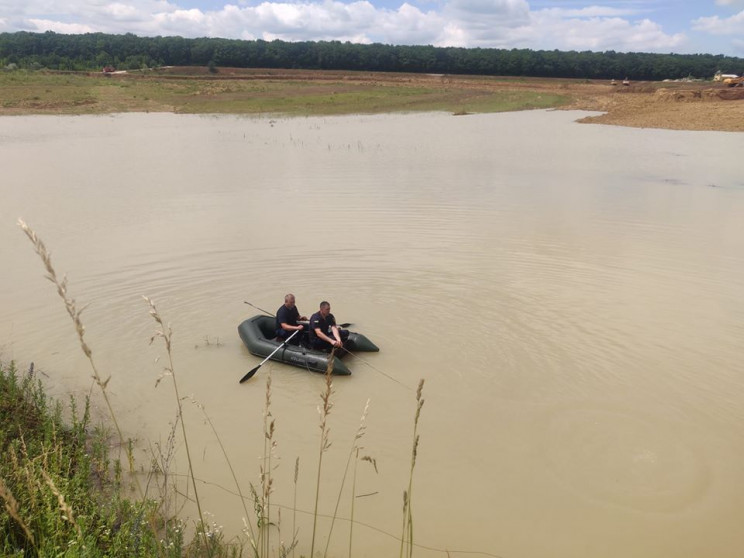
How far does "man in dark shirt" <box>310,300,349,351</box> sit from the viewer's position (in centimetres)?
800

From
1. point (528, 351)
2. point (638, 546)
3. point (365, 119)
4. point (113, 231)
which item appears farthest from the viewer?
point (365, 119)

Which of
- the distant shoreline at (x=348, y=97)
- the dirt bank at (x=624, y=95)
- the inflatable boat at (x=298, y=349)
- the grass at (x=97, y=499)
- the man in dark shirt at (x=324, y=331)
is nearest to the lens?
the grass at (x=97, y=499)

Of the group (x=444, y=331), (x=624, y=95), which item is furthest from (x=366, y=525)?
(x=624, y=95)

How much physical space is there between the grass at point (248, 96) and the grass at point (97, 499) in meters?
34.4

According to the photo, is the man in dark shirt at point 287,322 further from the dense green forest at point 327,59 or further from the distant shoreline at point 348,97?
the dense green forest at point 327,59

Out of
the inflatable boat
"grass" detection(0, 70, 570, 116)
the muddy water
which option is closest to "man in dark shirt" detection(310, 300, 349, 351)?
the inflatable boat

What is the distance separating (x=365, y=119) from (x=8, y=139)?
18.3 meters

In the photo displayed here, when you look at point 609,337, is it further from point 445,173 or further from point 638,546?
point 445,173

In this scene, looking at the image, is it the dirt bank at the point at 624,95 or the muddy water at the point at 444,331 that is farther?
the dirt bank at the point at 624,95

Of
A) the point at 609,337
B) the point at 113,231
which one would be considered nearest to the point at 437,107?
the point at 113,231

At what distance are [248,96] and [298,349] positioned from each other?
40.6m

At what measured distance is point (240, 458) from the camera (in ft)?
20.2

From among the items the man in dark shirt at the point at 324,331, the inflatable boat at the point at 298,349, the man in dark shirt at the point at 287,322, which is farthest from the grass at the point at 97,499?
the man in dark shirt at the point at 287,322

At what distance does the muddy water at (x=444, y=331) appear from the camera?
220 inches
